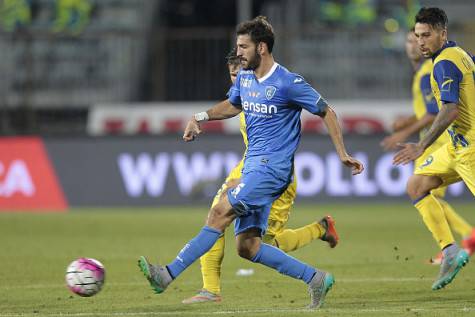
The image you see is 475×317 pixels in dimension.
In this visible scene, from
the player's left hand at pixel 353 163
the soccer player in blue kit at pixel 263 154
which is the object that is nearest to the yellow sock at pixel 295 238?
→ the soccer player in blue kit at pixel 263 154

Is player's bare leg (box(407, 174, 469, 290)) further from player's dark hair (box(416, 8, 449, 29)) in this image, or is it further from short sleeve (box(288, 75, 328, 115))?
short sleeve (box(288, 75, 328, 115))

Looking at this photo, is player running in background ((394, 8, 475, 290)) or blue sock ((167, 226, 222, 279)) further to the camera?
player running in background ((394, 8, 475, 290))

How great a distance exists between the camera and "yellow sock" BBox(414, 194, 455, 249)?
9.27m

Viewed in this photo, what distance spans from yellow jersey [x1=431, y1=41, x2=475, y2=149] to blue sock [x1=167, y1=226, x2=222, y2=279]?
7.18 feet

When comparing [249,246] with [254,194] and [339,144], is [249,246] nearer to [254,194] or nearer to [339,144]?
[254,194]

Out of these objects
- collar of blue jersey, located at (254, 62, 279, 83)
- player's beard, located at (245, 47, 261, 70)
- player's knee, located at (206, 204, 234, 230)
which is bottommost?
player's knee, located at (206, 204, 234, 230)

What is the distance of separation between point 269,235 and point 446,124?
6.23 ft

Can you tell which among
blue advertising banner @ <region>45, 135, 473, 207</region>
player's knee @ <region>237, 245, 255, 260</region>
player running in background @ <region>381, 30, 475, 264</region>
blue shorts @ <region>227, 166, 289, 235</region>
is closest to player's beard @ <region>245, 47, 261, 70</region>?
blue shorts @ <region>227, 166, 289, 235</region>

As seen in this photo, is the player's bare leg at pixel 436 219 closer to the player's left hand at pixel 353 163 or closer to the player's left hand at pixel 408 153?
the player's left hand at pixel 408 153

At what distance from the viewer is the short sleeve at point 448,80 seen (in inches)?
334

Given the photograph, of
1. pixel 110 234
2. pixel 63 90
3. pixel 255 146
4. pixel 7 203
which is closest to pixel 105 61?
pixel 63 90

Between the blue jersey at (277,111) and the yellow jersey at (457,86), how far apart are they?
3.70ft

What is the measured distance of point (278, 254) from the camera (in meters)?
8.15

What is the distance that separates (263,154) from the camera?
8125 mm
